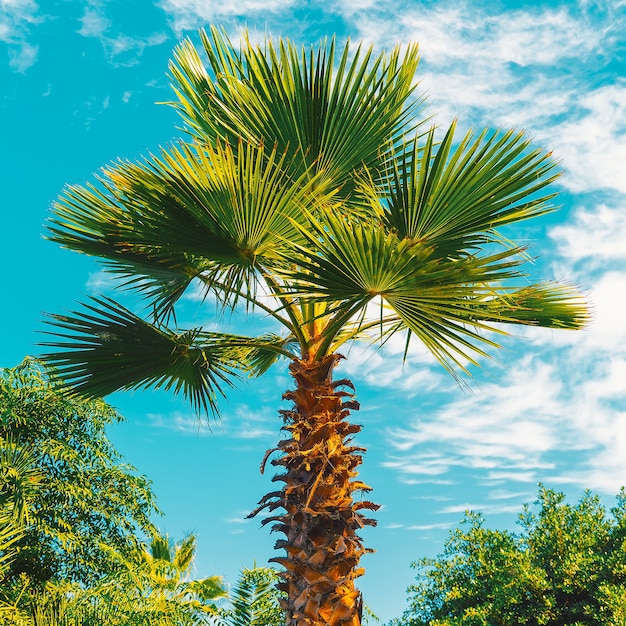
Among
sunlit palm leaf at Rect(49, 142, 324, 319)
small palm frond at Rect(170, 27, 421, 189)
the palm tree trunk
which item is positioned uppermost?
small palm frond at Rect(170, 27, 421, 189)

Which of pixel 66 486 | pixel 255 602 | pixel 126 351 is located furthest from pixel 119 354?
pixel 66 486

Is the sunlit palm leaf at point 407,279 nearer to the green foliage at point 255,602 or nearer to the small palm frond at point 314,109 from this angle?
the small palm frond at point 314,109

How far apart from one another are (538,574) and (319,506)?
660 cm

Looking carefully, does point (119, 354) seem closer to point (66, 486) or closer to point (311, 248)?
point (311, 248)

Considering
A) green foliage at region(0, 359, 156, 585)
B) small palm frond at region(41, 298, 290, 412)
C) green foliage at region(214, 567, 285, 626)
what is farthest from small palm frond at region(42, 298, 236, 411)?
green foliage at region(0, 359, 156, 585)

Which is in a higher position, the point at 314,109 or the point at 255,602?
the point at 314,109

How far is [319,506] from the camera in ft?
16.0

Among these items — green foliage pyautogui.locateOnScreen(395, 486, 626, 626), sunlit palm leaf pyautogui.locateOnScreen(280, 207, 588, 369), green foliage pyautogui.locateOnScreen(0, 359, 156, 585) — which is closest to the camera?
sunlit palm leaf pyautogui.locateOnScreen(280, 207, 588, 369)

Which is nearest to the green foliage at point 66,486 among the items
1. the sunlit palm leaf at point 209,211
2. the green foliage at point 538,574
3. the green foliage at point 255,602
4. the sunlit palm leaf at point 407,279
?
the green foliage at point 255,602

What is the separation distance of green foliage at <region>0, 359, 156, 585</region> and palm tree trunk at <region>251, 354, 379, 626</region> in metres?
10.5

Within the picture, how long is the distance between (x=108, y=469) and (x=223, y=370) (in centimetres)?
960

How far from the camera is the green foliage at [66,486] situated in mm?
14602

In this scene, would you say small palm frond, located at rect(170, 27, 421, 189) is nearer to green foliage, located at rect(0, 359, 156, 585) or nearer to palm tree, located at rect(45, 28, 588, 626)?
palm tree, located at rect(45, 28, 588, 626)

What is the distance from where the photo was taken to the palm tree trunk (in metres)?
4.71
